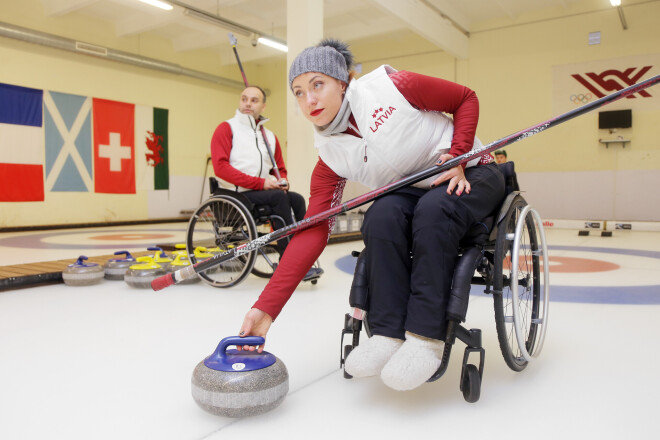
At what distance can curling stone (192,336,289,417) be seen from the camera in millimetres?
1111

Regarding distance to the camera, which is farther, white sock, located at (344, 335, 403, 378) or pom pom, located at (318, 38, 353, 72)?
pom pom, located at (318, 38, 353, 72)

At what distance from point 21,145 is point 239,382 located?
25.0 feet

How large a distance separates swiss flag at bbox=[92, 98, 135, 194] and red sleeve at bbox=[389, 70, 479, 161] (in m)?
7.91

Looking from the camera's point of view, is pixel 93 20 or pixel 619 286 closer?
pixel 619 286

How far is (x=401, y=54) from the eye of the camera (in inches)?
382

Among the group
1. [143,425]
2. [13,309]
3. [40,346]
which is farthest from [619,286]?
[13,309]

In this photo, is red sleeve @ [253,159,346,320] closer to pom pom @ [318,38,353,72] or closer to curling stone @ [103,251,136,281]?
pom pom @ [318,38,353,72]

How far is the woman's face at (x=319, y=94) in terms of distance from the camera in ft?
4.29

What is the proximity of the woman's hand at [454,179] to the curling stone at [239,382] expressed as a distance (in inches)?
22.7

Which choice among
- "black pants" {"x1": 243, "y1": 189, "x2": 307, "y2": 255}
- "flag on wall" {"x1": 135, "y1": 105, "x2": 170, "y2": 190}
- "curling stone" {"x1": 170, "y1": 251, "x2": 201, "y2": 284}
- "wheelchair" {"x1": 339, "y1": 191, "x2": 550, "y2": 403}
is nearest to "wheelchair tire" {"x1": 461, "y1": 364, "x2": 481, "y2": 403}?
"wheelchair" {"x1": 339, "y1": 191, "x2": 550, "y2": 403}

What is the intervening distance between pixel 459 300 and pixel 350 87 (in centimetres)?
62

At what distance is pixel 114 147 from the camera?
8383 millimetres

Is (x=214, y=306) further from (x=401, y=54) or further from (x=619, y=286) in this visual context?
(x=401, y=54)

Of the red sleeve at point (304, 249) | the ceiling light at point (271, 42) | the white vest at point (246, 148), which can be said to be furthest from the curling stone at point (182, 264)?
the ceiling light at point (271, 42)
